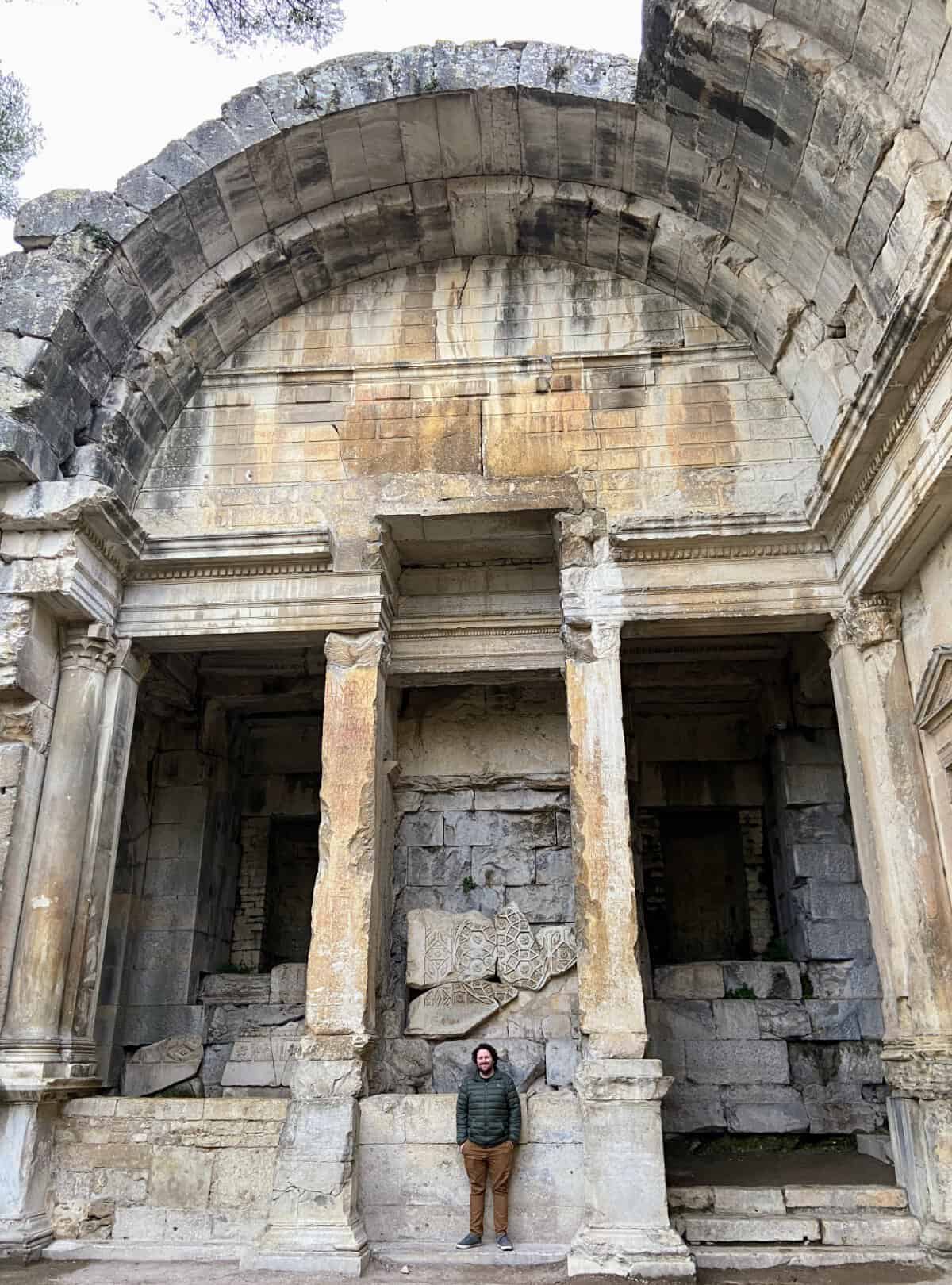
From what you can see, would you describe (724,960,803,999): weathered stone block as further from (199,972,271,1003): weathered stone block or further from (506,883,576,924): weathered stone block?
(199,972,271,1003): weathered stone block

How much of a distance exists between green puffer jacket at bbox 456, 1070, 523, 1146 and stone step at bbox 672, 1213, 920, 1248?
1174 mm

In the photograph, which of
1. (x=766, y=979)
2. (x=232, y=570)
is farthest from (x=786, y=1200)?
(x=232, y=570)

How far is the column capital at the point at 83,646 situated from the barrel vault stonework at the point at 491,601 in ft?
0.10

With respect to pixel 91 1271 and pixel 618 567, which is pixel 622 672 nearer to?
pixel 618 567

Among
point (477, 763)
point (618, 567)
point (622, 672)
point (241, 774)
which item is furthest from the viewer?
point (241, 774)

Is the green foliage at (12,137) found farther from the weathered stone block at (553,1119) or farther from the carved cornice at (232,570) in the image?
the weathered stone block at (553,1119)

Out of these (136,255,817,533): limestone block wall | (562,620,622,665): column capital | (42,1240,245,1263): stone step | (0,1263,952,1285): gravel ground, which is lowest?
(0,1263,952,1285): gravel ground

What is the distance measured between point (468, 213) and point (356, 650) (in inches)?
152

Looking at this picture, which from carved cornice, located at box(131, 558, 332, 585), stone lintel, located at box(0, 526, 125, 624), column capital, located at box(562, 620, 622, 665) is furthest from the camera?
carved cornice, located at box(131, 558, 332, 585)

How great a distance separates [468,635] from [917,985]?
13.8 feet

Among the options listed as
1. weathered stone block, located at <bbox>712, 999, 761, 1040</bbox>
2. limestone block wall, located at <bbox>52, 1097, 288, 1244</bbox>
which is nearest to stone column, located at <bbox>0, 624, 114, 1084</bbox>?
limestone block wall, located at <bbox>52, 1097, 288, 1244</bbox>

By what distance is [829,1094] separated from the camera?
8570 millimetres

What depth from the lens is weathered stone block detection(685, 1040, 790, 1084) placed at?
28.2 feet

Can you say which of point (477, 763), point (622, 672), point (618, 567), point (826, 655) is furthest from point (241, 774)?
point (826, 655)
